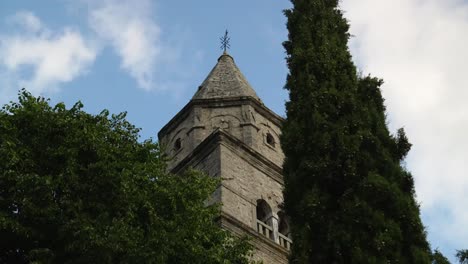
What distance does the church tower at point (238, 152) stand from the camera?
21141mm

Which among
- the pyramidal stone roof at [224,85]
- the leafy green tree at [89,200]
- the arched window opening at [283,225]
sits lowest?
the leafy green tree at [89,200]

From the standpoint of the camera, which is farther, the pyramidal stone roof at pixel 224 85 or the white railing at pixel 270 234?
the pyramidal stone roof at pixel 224 85

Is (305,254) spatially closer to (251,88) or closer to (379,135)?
(379,135)

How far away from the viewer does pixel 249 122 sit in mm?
24531

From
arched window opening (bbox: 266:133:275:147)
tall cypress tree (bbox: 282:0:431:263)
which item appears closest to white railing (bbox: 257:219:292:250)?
arched window opening (bbox: 266:133:275:147)

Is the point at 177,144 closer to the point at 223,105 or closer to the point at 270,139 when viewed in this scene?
the point at 223,105

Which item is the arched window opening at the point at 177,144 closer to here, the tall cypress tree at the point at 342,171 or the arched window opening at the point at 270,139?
the arched window opening at the point at 270,139

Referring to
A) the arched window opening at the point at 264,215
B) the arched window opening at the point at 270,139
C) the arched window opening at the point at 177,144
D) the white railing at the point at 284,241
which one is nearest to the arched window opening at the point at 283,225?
the white railing at the point at 284,241

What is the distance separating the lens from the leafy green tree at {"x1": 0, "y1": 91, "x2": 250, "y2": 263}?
1246cm

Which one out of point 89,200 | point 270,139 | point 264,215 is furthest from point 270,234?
point 89,200

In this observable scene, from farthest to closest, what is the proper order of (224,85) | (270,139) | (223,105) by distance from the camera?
1. (224,85)
2. (270,139)
3. (223,105)

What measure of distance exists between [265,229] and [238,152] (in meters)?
2.36

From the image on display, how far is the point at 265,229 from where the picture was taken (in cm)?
2220

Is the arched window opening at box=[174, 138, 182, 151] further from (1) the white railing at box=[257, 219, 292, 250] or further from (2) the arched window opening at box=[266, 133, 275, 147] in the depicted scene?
(1) the white railing at box=[257, 219, 292, 250]
